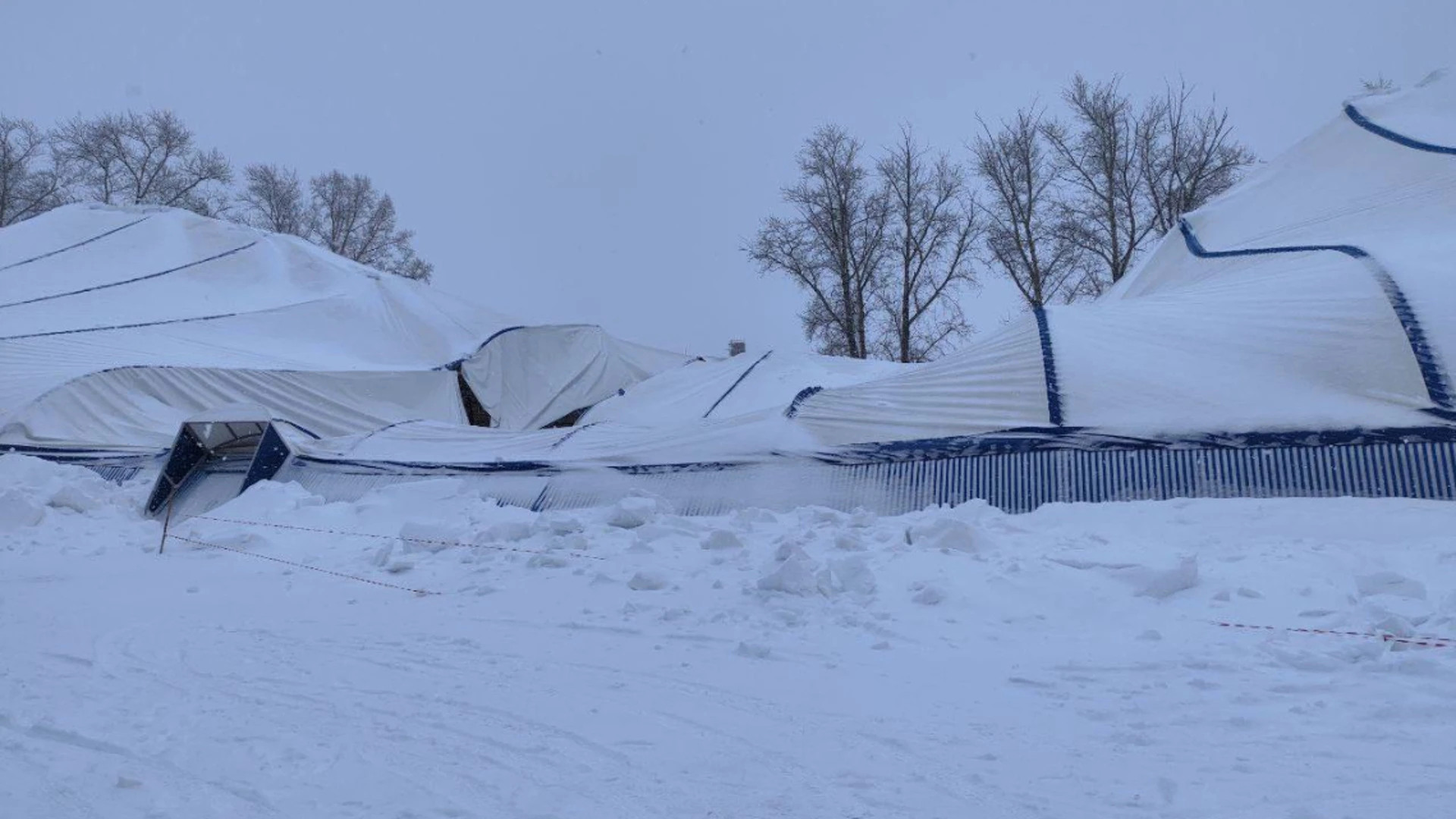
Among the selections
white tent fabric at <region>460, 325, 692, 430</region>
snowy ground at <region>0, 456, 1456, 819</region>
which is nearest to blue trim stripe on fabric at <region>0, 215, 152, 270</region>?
white tent fabric at <region>460, 325, 692, 430</region>

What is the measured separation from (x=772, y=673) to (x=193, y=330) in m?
15.1

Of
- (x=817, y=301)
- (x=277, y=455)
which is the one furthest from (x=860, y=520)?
(x=817, y=301)

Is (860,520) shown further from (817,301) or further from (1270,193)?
(817,301)

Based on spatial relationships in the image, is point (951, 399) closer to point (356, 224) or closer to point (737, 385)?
point (737, 385)

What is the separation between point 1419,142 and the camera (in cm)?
927

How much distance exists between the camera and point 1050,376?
6895 millimetres

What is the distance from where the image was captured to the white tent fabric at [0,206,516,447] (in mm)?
12258

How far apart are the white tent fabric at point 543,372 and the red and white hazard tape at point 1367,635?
1480 centimetres

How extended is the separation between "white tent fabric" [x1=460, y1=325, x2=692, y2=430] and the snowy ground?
1163cm

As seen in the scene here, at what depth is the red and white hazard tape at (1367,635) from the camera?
3.13 m

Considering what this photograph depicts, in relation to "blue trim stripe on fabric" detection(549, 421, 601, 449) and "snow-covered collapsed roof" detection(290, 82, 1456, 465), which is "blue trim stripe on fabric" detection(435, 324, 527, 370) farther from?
"blue trim stripe on fabric" detection(549, 421, 601, 449)

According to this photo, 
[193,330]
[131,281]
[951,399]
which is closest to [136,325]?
[193,330]

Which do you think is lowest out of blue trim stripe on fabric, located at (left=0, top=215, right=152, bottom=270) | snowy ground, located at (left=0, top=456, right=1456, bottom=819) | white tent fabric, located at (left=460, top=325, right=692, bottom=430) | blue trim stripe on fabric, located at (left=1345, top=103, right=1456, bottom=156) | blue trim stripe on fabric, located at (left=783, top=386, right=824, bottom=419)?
snowy ground, located at (left=0, top=456, right=1456, bottom=819)

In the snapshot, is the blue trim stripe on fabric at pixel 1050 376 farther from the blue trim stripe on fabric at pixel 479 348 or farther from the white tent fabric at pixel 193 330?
the blue trim stripe on fabric at pixel 479 348
